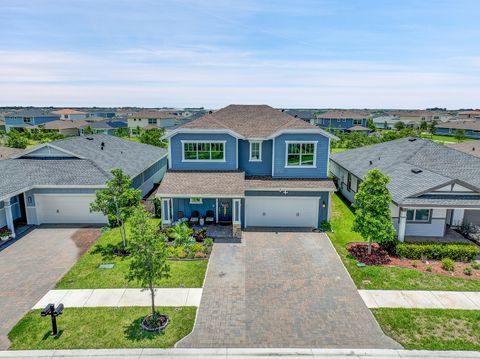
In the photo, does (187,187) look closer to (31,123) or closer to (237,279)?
(237,279)

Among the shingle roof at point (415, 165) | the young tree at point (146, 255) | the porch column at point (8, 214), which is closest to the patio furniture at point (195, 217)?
the young tree at point (146, 255)

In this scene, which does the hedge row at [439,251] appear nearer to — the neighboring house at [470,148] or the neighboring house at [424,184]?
the neighboring house at [424,184]

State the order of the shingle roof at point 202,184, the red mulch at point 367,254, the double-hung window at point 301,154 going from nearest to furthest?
1. the red mulch at point 367,254
2. the shingle roof at point 202,184
3. the double-hung window at point 301,154

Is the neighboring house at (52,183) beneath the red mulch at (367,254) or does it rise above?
above

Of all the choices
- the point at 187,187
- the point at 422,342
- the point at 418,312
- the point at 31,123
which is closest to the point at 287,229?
the point at 187,187

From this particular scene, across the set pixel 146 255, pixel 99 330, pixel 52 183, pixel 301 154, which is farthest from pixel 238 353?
pixel 52 183

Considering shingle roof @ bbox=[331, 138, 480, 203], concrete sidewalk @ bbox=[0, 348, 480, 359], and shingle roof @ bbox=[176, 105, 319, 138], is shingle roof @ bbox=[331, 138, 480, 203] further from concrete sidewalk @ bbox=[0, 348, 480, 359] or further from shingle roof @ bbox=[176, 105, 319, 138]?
concrete sidewalk @ bbox=[0, 348, 480, 359]
